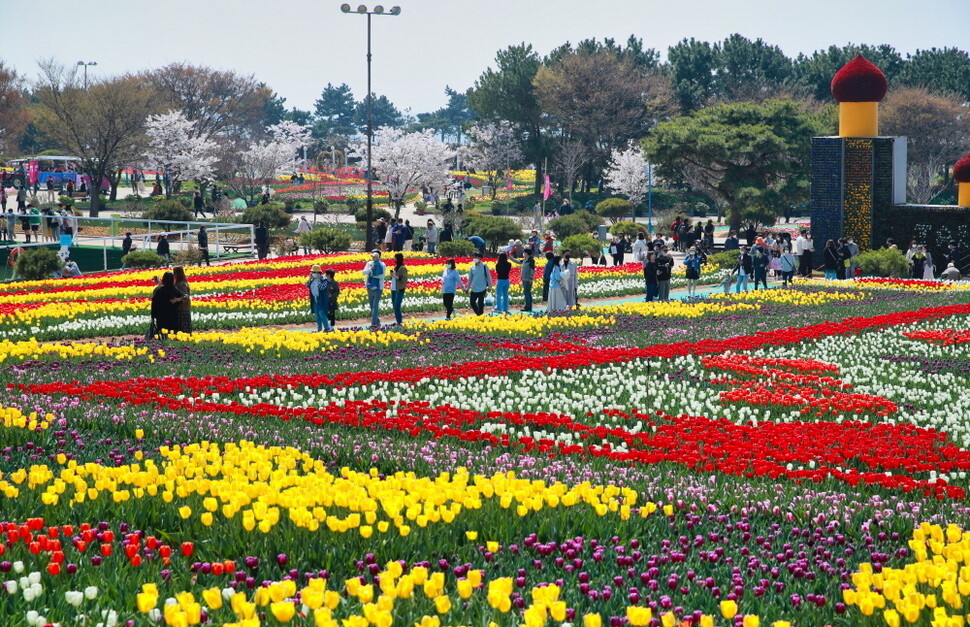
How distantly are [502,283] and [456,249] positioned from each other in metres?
15.6

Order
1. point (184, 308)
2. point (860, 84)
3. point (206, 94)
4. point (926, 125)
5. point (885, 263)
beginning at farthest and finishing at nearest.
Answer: point (206, 94) < point (926, 125) < point (860, 84) < point (885, 263) < point (184, 308)

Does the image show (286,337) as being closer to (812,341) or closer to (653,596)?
(812,341)

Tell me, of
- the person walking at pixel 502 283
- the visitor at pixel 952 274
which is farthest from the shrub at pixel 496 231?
the person walking at pixel 502 283

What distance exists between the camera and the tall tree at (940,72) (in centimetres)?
8202

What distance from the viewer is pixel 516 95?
3418 inches

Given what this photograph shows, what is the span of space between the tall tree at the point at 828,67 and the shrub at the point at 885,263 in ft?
169

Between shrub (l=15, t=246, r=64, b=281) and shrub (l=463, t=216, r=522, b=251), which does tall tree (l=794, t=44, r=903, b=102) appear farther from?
shrub (l=15, t=246, r=64, b=281)

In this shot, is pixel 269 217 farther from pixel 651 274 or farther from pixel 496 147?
pixel 651 274

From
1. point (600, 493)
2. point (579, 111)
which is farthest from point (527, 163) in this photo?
point (600, 493)

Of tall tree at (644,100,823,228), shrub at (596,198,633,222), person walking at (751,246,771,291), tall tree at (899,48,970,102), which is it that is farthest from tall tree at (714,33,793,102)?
person walking at (751,246,771,291)

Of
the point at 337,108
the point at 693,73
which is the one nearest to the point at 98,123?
the point at 693,73

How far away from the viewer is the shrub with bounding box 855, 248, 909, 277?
34.9 metres

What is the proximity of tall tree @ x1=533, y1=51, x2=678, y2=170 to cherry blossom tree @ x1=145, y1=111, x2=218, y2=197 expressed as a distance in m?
23.9

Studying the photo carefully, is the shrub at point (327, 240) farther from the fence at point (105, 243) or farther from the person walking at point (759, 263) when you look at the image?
the person walking at point (759, 263)
